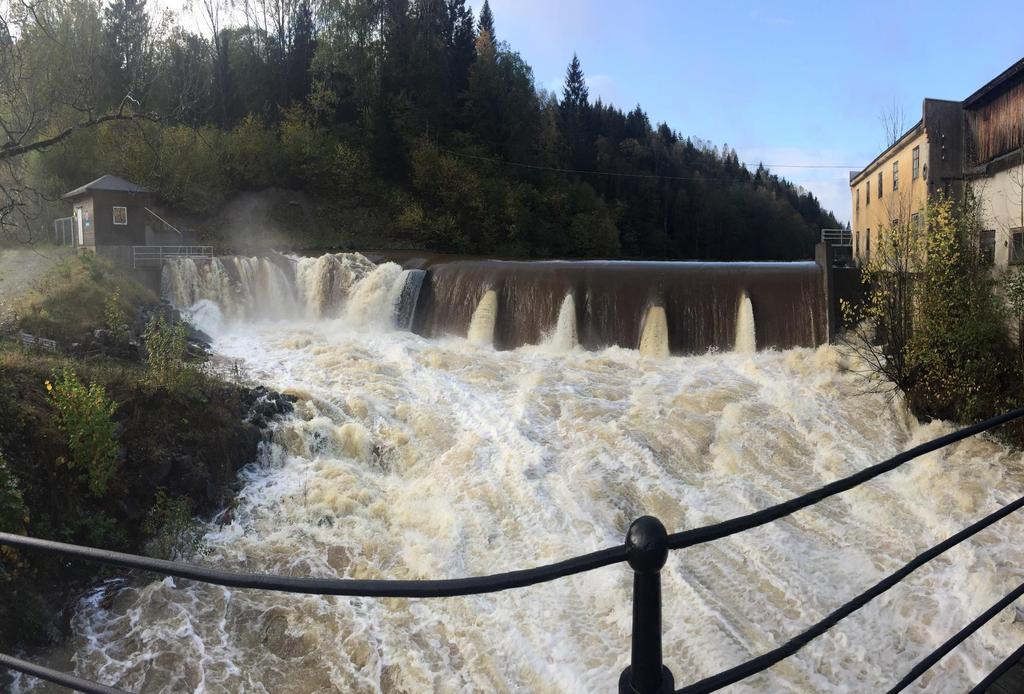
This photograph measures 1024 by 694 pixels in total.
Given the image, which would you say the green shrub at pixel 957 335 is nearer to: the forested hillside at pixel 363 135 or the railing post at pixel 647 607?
the railing post at pixel 647 607

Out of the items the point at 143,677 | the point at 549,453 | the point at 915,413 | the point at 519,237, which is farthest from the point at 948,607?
the point at 519,237

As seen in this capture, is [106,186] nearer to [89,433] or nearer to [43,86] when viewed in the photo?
[43,86]

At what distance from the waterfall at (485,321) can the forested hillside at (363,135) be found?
74.1 ft

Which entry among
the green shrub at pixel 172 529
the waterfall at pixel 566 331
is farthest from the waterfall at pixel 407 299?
the green shrub at pixel 172 529

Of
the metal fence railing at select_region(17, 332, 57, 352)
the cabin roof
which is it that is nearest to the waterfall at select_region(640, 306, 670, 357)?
the metal fence railing at select_region(17, 332, 57, 352)

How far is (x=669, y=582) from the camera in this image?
741 centimetres

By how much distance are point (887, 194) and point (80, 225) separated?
27.2 metres

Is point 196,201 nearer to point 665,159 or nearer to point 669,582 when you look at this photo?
point 669,582

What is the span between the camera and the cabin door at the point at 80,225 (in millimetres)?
24109

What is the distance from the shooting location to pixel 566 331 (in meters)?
16.7

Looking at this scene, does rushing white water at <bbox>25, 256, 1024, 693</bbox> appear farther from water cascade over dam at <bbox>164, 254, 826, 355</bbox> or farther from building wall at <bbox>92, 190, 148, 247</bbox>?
building wall at <bbox>92, 190, 148, 247</bbox>

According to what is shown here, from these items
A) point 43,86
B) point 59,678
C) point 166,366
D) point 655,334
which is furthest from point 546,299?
point 59,678

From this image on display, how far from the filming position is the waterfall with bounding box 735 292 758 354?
1554cm

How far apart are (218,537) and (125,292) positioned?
11754mm
